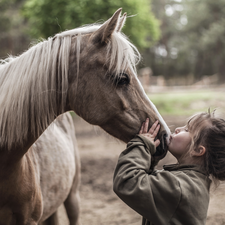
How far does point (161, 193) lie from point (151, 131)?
1.32 feet

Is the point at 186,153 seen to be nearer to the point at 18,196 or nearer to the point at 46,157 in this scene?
the point at 18,196

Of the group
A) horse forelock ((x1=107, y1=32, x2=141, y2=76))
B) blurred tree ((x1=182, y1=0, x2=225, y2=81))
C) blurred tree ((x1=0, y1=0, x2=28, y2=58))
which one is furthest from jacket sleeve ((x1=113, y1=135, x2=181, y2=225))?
blurred tree ((x1=182, y1=0, x2=225, y2=81))

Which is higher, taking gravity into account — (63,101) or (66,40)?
(66,40)

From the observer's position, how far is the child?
1.28 m

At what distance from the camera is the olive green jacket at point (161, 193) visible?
127 cm

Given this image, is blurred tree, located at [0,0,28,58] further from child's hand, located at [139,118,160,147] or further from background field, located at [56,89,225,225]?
child's hand, located at [139,118,160,147]

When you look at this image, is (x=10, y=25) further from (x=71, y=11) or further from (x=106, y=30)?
(x=106, y=30)

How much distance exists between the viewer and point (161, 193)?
50.3 inches

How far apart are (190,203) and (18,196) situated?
1.15 meters

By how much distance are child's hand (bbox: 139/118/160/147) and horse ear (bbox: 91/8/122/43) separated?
59cm

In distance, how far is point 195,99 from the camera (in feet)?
44.9

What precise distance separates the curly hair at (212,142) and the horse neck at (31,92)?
87 centimetres

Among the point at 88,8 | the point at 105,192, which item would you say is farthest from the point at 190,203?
the point at 88,8

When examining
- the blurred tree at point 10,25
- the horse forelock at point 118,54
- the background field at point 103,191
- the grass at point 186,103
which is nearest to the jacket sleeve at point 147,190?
the background field at point 103,191
